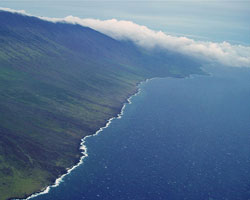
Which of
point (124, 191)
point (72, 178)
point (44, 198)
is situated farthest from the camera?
point (72, 178)

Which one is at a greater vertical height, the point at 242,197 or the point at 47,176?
the point at 242,197

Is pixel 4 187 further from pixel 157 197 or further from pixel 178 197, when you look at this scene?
pixel 178 197

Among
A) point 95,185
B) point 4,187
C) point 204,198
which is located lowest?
point 4,187

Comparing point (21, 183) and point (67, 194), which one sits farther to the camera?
point (21, 183)

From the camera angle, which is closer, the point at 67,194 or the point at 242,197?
the point at 67,194

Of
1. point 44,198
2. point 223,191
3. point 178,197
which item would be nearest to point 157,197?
point 178,197

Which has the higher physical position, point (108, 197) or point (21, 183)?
point (108, 197)

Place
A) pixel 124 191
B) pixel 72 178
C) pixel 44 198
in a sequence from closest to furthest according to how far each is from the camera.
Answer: pixel 44 198, pixel 124 191, pixel 72 178

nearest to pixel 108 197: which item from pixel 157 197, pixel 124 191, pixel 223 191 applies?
pixel 124 191

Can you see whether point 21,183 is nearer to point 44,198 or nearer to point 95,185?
point 44,198
